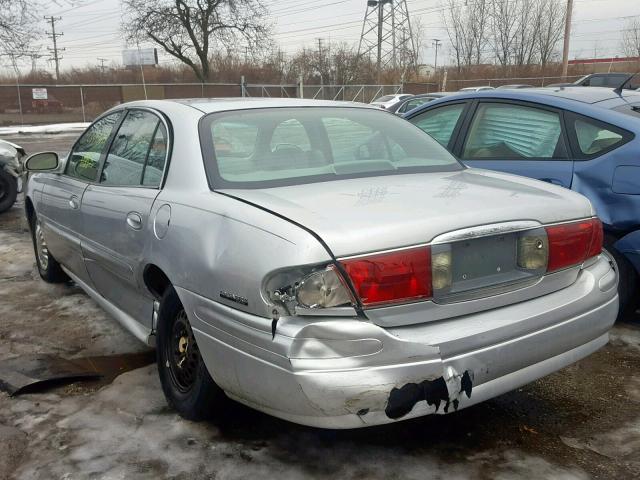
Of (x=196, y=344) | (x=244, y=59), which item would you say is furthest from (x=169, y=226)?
(x=244, y=59)

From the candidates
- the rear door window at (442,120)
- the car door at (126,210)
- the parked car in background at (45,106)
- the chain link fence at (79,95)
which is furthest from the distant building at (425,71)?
the car door at (126,210)

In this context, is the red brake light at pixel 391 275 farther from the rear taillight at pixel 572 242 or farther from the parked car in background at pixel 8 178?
the parked car in background at pixel 8 178

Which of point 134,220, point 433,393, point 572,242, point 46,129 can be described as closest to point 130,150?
point 134,220

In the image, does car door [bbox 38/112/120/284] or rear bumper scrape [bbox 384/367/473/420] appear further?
car door [bbox 38/112/120/284]

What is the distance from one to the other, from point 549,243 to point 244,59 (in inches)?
1661

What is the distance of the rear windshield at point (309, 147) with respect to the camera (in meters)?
2.98

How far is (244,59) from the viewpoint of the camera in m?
42.5

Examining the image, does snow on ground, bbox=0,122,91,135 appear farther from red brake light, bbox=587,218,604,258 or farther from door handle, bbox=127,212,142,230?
red brake light, bbox=587,218,604,258

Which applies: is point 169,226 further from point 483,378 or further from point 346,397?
point 483,378

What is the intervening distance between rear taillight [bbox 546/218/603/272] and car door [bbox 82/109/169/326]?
72.1 inches

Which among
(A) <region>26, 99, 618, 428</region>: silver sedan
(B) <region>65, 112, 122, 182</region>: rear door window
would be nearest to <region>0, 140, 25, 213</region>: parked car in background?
(B) <region>65, 112, 122, 182</region>: rear door window

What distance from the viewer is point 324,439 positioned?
2828mm

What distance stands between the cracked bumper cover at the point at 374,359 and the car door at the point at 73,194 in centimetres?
181

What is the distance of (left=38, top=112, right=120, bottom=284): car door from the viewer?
406cm
